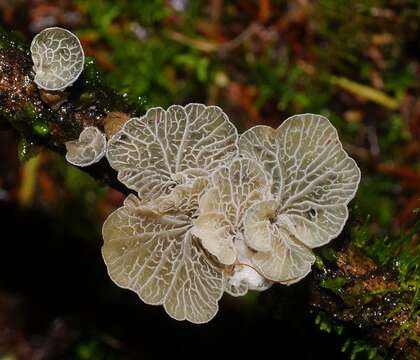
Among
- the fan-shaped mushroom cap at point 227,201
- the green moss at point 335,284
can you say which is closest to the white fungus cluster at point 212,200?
the fan-shaped mushroom cap at point 227,201

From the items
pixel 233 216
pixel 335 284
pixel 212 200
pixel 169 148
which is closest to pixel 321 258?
pixel 335 284

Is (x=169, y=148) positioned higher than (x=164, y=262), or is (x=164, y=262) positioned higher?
(x=169, y=148)

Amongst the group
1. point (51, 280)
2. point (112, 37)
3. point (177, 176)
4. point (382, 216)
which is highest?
point (177, 176)

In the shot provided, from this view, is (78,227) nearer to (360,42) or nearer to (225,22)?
(225,22)

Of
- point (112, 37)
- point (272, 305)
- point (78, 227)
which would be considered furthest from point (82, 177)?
point (272, 305)

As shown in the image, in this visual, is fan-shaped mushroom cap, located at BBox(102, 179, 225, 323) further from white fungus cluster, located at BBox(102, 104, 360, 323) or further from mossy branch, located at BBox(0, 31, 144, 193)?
mossy branch, located at BBox(0, 31, 144, 193)

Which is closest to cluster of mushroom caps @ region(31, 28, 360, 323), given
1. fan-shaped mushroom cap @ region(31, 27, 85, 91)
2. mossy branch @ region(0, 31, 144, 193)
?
fan-shaped mushroom cap @ region(31, 27, 85, 91)

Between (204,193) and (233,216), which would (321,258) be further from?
(204,193)
